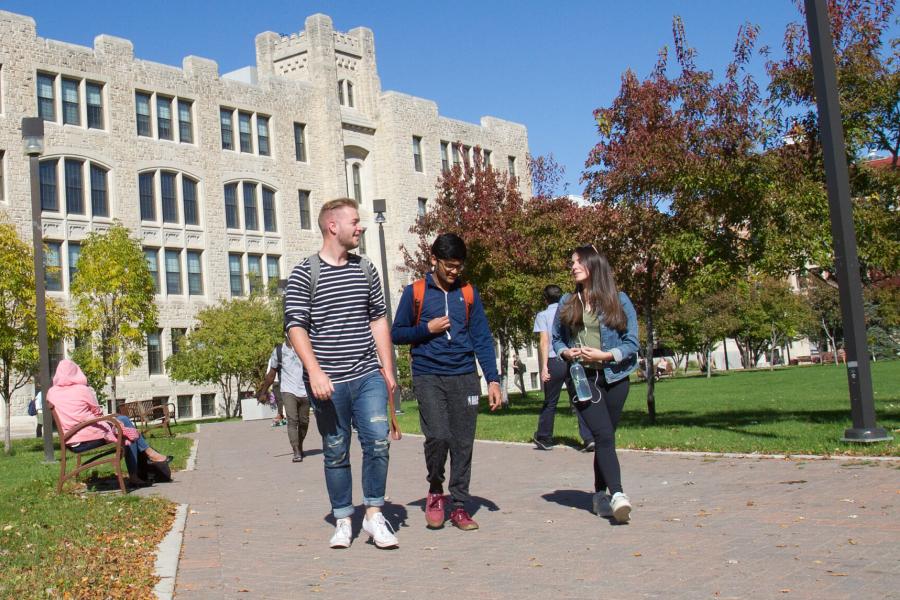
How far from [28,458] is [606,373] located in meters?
13.8

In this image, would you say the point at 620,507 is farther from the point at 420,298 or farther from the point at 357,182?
the point at 357,182

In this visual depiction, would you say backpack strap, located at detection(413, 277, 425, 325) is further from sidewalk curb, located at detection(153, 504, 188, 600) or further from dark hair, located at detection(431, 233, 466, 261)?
sidewalk curb, located at detection(153, 504, 188, 600)

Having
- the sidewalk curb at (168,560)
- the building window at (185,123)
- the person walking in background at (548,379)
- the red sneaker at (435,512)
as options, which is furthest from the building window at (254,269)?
the red sneaker at (435,512)

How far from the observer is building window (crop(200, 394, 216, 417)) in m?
46.3

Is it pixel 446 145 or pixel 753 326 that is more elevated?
pixel 446 145

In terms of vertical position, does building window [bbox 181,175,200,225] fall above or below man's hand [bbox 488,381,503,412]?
above

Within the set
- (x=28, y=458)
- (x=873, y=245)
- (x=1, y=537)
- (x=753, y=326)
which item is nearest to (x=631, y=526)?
(x=1, y=537)

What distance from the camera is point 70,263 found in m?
42.3

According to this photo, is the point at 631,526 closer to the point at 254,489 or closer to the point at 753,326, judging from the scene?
the point at 254,489

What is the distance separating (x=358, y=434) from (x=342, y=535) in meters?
0.63

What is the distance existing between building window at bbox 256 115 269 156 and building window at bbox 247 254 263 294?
503cm

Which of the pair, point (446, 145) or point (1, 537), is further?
point (446, 145)

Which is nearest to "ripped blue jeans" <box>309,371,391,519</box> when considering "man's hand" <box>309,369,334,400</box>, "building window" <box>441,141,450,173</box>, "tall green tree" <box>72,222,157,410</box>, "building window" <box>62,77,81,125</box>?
"man's hand" <box>309,369,334,400</box>

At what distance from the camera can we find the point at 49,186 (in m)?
41.8
